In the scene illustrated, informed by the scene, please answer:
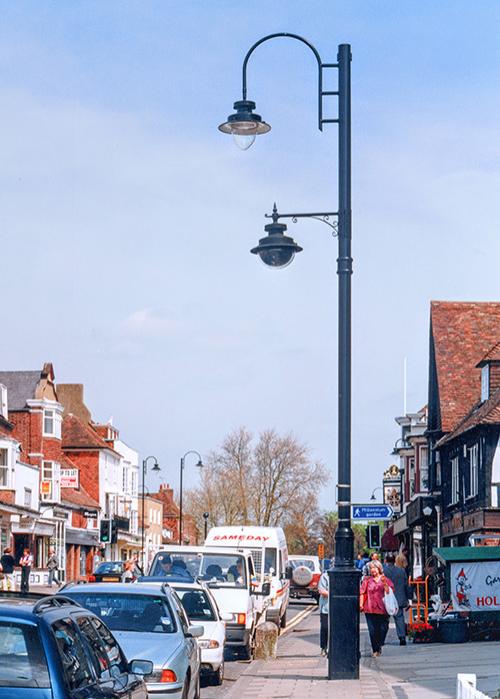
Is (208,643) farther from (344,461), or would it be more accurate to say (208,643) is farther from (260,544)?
(260,544)

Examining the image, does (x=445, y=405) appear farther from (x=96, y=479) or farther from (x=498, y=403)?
(x=96, y=479)

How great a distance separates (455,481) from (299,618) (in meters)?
12.3

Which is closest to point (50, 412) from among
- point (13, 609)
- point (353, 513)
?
point (353, 513)

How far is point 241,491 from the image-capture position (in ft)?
315

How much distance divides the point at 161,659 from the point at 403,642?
38.5 feet

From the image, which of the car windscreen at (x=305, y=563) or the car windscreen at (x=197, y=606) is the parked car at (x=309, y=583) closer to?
the car windscreen at (x=305, y=563)

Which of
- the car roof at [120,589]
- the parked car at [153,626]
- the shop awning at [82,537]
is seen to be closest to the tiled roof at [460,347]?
the shop awning at [82,537]

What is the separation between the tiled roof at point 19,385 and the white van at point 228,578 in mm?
50289

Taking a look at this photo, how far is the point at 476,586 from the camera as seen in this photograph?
83.7 feet

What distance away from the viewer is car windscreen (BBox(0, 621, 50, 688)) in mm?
6820

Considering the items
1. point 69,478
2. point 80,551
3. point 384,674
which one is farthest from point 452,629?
point 80,551

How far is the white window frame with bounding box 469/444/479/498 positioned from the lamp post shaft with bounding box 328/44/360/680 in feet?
84.9

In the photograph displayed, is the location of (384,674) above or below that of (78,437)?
below

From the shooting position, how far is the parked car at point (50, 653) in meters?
6.82
